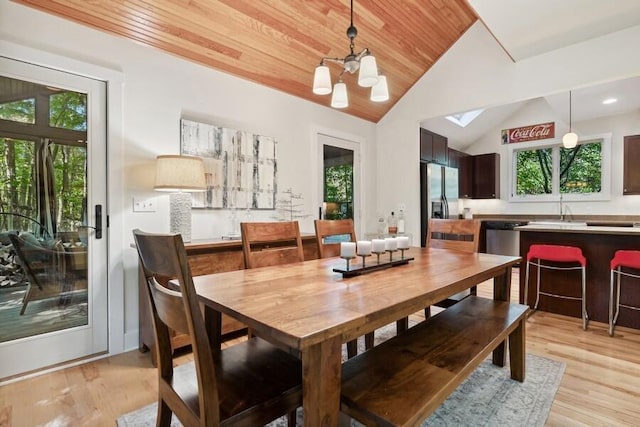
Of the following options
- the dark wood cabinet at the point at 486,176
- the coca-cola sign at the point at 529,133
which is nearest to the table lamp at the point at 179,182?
the dark wood cabinet at the point at 486,176

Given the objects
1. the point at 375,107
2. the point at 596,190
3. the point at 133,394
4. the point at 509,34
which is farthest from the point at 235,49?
the point at 596,190

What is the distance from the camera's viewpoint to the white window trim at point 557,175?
16.9 feet

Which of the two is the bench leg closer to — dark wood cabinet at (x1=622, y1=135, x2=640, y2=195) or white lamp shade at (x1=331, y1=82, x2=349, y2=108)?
white lamp shade at (x1=331, y1=82, x2=349, y2=108)

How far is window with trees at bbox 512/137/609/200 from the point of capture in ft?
17.4

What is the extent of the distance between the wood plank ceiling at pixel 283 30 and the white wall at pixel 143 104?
100 mm

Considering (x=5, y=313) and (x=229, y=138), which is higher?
(x=229, y=138)

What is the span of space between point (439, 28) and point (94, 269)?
420 cm

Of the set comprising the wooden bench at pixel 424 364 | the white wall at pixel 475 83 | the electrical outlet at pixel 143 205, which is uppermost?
the white wall at pixel 475 83

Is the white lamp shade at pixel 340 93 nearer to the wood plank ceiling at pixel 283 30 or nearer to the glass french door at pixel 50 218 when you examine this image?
the wood plank ceiling at pixel 283 30

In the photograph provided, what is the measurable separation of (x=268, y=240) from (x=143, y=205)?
128 cm

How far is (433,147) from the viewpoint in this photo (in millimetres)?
4859

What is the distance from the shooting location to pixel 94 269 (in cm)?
241

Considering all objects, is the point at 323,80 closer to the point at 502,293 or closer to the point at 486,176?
the point at 502,293

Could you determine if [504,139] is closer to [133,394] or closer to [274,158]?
[274,158]
